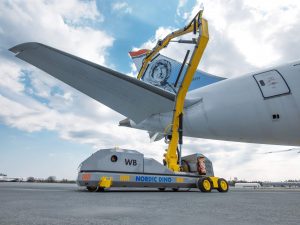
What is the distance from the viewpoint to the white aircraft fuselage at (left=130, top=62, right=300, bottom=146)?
36.4 feet

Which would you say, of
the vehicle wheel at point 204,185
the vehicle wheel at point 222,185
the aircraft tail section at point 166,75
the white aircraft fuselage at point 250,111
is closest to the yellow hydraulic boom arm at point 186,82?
the white aircraft fuselage at point 250,111

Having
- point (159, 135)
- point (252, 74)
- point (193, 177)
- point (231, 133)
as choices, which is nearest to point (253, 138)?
point (231, 133)

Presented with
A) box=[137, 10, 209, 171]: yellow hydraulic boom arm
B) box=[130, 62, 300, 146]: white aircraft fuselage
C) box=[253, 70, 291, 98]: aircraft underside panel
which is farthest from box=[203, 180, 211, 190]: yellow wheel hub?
box=[253, 70, 291, 98]: aircraft underside panel

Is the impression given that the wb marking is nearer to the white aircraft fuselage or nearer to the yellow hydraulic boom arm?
the yellow hydraulic boom arm

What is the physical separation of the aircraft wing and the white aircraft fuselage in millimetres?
1478

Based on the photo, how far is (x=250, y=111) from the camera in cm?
1144

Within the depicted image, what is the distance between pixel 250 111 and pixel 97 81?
19.8 feet

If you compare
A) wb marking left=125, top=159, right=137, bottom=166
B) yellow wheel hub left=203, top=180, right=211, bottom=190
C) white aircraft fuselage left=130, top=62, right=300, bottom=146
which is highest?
white aircraft fuselage left=130, top=62, right=300, bottom=146

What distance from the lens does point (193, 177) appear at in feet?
34.3

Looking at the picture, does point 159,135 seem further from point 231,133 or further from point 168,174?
point 168,174

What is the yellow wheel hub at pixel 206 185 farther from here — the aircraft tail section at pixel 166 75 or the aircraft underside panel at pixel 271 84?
the aircraft tail section at pixel 166 75

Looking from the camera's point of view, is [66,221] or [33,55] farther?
[33,55]

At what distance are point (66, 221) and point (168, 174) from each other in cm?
746

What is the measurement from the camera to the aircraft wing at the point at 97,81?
990 cm
